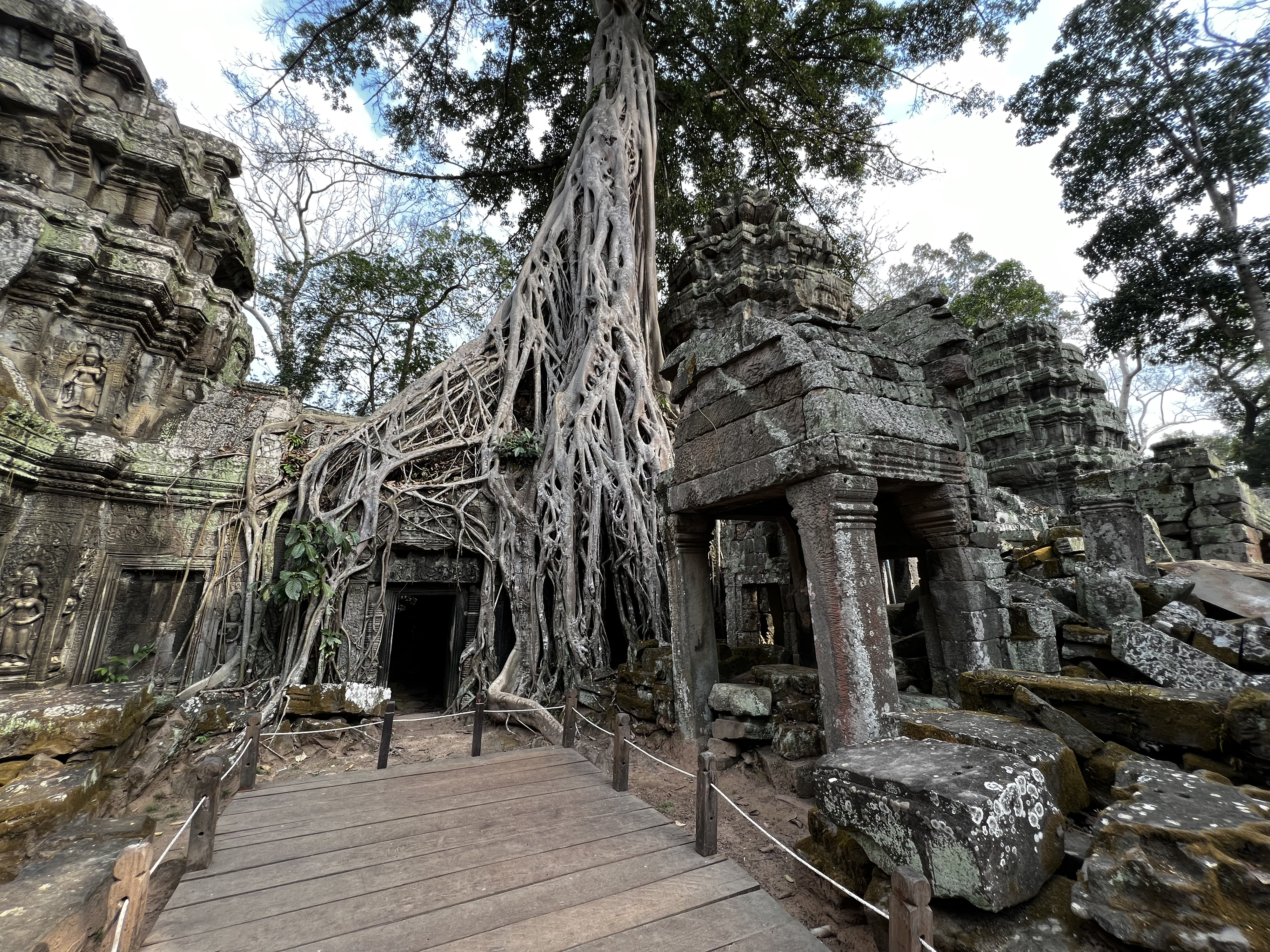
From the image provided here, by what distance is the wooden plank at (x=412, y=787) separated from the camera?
2992mm

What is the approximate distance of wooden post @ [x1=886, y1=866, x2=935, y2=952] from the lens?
133 cm

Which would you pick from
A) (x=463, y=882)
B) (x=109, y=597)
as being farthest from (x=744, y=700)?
(x=109, y=597)

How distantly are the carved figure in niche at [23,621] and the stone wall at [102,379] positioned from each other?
0.5 inches

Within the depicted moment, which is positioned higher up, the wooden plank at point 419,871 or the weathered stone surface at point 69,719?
the weathered stone surface at point 69,719

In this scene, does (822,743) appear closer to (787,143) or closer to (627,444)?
(627,444)

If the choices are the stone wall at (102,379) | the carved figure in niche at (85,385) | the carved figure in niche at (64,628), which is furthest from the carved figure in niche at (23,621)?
the carved figure in niche at (85,385)

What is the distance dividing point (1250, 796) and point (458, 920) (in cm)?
253

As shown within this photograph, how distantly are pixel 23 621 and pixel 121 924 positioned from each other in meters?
5.16

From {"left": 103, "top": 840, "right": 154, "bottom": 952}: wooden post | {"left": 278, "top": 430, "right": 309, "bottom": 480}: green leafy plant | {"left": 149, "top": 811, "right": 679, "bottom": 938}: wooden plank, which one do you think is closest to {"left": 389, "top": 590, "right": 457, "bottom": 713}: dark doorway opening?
{"left": 278, "top": 430, "right": 309, "bottom": 480}: green leafy plant

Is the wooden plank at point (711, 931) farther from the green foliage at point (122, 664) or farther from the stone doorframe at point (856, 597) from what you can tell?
the green foliage at point (122, 664)

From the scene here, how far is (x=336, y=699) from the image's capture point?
16.4 feet

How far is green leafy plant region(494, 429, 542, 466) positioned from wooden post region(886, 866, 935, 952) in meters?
6.14

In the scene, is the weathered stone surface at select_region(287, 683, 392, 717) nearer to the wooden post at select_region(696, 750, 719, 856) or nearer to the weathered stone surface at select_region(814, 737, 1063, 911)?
the wooden post at select_region(696, 750, 719, 856)

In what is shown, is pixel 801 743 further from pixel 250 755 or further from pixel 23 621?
pixel 23 621
